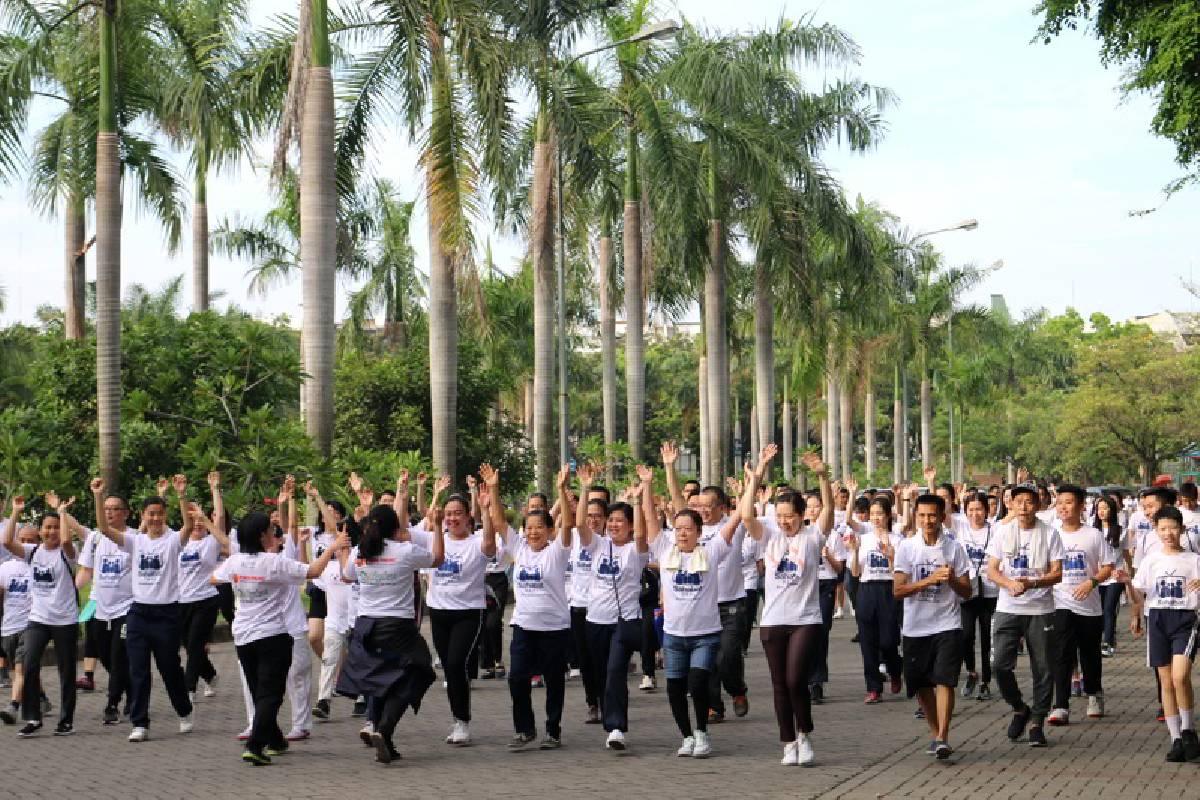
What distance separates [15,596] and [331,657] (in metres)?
2.53

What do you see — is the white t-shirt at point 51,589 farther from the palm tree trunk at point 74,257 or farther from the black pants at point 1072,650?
the palm tree trunk at point 74,257

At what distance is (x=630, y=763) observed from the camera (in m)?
10.2

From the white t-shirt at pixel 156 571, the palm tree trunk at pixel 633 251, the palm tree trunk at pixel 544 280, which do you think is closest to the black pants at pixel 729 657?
the white t-shirt at pixel 156 571

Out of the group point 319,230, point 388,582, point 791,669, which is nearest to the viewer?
point 791,669

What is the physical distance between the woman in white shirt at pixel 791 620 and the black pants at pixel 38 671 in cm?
542

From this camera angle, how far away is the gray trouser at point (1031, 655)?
432 inches

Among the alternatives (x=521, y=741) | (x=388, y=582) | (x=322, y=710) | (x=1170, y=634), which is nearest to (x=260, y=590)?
(x=388, y=582)

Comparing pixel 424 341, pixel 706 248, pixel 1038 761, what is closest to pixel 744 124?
pixel 706 248

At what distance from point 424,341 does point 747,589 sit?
2343 cm

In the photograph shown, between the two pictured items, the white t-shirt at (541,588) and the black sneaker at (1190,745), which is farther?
the white t-shirt at (541,588)

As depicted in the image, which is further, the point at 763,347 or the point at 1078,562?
the point at 763,347

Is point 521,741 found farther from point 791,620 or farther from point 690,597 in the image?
point 791,620

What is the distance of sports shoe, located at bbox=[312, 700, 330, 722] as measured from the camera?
12562 millimetres

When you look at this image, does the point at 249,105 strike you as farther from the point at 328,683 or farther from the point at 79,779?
the point at 79,779
